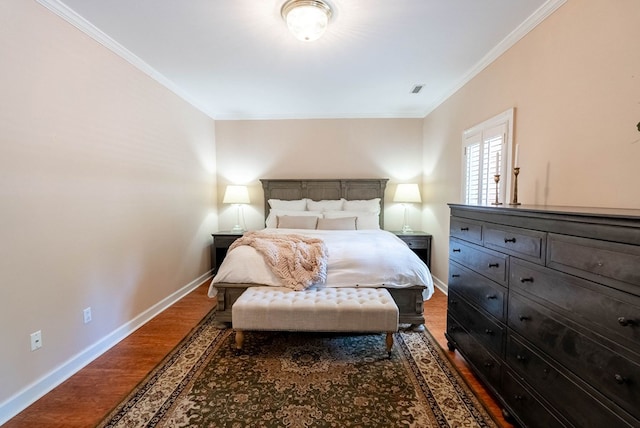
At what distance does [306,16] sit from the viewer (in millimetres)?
2043

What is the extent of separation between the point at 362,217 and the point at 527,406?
303 cm

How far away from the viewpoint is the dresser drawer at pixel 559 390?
3.46 feet

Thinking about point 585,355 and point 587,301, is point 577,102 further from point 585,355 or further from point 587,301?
point 585,355

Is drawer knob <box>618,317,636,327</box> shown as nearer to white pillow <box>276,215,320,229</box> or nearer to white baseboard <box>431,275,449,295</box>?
white baseboard <box>431,275,449,295</box>

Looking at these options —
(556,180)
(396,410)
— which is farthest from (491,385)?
(556,180)

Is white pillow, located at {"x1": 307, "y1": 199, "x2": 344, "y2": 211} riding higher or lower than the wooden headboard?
lower

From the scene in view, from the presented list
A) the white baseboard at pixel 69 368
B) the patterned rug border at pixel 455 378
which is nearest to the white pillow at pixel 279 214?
the white baseboard at pixel 69 368

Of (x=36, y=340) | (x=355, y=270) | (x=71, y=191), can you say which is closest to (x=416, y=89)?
(x=355, y=270)

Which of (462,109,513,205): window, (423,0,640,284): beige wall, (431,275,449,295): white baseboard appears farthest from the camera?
(431,275,449,295): white baseboard

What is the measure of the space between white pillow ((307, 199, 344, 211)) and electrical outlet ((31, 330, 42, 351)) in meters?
3.32

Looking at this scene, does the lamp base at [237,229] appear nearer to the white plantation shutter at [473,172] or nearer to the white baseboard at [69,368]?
the white baseboard at [69,368]

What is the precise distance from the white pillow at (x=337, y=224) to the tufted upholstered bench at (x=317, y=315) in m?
1.78

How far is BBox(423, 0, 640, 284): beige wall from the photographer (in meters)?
1.51

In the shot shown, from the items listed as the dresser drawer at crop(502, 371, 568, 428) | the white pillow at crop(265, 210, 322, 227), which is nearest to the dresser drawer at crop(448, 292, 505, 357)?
the dresser drawer at crop(502, 371, 568, 428)
